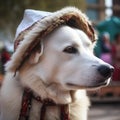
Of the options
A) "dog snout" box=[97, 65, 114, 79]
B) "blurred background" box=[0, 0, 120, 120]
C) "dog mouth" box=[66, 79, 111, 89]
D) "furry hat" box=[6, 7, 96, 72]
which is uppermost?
"furry hat" box=[6, 7, 96, 72]

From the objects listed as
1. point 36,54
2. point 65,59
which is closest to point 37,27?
point 36,54

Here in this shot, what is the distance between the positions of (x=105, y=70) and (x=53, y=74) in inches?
16.1

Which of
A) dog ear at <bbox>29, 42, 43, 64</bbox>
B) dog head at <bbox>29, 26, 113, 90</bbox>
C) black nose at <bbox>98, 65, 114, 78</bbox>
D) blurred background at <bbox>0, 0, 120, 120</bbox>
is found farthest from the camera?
blurred background at <bbox>0, 0, 120, 120</bbox>

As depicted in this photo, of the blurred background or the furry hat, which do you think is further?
the blurred background

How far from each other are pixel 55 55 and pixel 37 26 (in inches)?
9.5

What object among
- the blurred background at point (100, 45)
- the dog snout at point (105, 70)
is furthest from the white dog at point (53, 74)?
the blurred background at point (100, 45)

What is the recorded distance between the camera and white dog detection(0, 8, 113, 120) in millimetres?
3414

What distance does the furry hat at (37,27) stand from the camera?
3.43 metres

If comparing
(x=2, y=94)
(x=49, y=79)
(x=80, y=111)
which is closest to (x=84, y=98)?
(x=80, y=111)

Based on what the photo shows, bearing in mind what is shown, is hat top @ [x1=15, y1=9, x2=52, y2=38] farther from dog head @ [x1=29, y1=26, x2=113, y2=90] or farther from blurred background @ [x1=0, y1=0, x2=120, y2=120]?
blurred background @ [x1=0, y1=0, x2=120, y2=120]

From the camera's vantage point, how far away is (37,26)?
3438mm

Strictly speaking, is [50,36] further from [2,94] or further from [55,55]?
[2,94]

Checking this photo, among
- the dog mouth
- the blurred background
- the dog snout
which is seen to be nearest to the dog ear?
the dog mouth

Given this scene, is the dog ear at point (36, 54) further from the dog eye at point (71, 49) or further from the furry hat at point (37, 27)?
the dog eye at point (71, 49)
